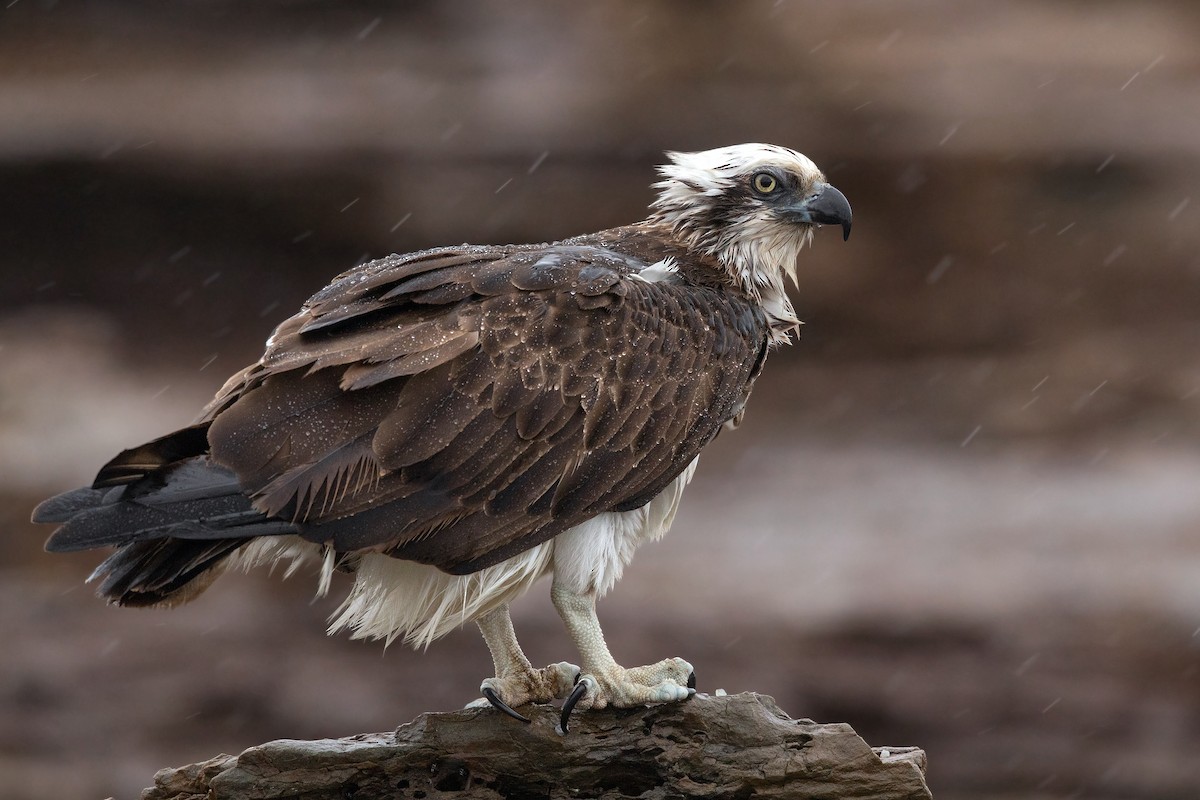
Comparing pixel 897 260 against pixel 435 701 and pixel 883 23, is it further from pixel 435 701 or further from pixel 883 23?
pixel 435 701

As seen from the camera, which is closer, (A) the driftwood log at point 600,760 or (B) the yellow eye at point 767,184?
(A) the driftwood log at point 600,760

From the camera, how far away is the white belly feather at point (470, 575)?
3098 mm

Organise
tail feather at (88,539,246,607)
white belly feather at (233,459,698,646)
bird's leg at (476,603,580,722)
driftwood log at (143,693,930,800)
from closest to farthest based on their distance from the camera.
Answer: tail feather at (88,539,246,607) → white belly feather at (233,459,698,646) → driftwood log at (143,693,930,800) → bird's leg at (476,603,580,722)

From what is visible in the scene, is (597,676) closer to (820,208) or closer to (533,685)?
(533,685)

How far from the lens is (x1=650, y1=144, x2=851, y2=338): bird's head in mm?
3441

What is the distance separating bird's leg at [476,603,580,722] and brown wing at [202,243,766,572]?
538 mm

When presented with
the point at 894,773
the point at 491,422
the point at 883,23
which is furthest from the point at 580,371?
the point at 883,23

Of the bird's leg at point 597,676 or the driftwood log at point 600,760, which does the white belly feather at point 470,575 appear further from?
the driftwood log at point 600,760

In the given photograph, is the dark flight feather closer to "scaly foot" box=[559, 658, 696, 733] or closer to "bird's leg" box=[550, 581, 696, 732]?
"bird's leg" box=[550, 581, 696, 732]

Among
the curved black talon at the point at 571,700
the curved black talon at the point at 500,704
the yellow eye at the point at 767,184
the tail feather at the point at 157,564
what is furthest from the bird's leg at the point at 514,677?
the yellow eye at the point at 767,184

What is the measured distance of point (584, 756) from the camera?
10.7ft

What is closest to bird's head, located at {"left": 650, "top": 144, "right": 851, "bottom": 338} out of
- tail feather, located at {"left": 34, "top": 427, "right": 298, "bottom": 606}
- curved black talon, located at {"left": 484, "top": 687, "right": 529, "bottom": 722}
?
curved black talon, located at {"left": 484, "top": 687, "right": 529, "bottom": 722}

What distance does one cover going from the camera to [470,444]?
2926 millimetres

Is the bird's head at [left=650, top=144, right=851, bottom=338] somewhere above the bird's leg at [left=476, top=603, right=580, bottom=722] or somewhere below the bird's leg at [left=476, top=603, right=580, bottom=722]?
above
